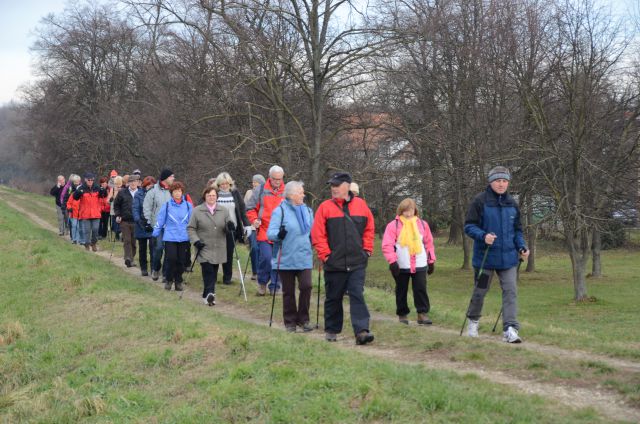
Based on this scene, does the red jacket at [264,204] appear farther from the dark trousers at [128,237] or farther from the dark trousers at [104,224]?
the dark trousers at [104,224]

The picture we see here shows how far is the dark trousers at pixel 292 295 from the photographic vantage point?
1055 cm

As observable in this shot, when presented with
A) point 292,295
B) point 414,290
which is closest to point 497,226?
point 414,290

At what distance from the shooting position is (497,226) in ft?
32.4

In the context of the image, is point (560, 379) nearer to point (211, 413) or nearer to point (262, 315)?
point (211, 413)

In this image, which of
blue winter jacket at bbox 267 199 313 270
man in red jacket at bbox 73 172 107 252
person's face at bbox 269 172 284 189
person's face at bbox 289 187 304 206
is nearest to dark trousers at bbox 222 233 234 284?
person's face at bbox 269 172 284 189

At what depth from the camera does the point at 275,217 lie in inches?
409

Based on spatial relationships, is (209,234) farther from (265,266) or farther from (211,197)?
(265,266)

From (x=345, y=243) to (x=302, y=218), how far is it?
130cm

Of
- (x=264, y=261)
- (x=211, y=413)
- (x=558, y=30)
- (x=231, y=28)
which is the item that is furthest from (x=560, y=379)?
(x=558, y=30)

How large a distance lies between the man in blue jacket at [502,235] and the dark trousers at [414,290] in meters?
1.25

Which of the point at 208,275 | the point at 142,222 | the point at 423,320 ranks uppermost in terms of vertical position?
the point at 142,222

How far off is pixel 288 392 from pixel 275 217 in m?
3.79

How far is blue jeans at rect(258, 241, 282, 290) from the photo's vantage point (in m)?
13.8

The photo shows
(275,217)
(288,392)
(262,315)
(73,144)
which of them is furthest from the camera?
(73,144)
